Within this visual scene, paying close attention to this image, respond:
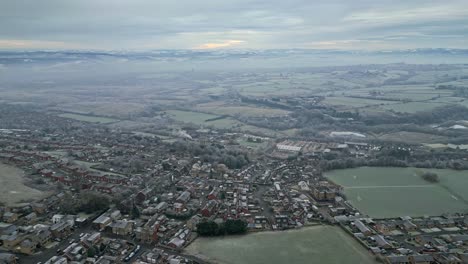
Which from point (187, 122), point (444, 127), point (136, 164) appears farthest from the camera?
point (187, 122)

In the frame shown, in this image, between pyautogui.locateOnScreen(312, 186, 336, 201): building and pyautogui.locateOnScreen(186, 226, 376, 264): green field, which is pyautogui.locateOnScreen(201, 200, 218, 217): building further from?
pyautogui.locateOnScreen(312, 186, 336, 201): building

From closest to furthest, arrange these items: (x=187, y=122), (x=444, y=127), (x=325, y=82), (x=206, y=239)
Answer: (x=206, y=239) < (x=444, y=127) < (x=187, y=122) < (x=325, y=82)

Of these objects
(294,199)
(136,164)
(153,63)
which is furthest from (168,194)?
(153,63)

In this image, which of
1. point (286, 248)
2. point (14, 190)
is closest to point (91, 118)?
point (14, 190)

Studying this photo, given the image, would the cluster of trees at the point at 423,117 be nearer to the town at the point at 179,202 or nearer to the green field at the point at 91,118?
the town at the point at 179,202

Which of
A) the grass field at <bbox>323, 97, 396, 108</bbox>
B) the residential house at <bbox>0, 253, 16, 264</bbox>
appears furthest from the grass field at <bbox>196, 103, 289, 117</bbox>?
the residential house at <bbox>0, 253, 16, 264</bbox>

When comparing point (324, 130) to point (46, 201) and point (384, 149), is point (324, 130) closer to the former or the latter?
point (384, 149)

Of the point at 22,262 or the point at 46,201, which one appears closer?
the point at 22,262
